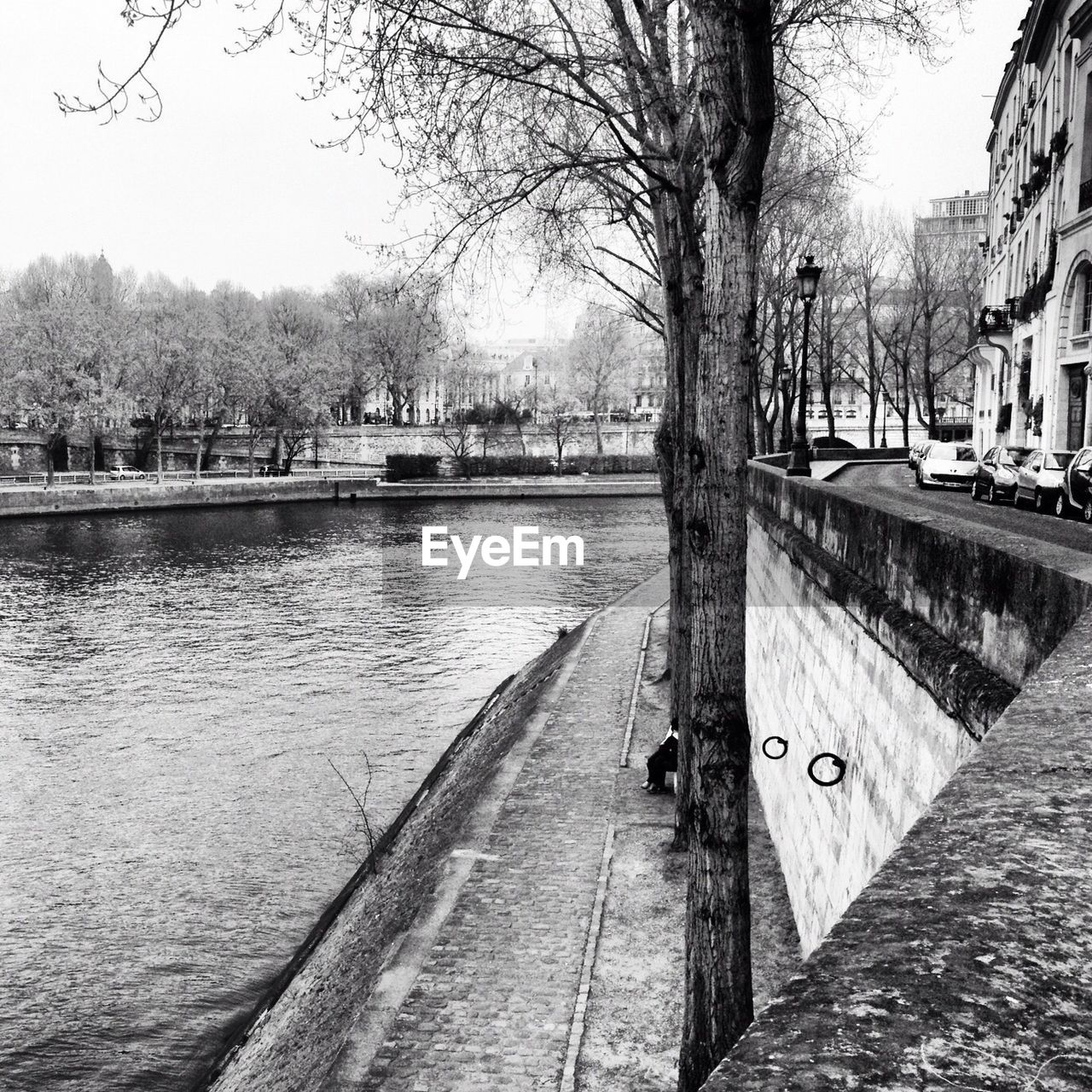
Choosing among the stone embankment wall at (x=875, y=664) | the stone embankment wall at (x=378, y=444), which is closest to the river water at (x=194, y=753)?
the stone embankment wall at (x=875, y=664)

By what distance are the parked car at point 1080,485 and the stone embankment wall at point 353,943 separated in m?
10.3

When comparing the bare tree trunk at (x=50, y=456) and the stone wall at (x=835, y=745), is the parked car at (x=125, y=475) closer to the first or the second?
the bare tree trunk at (x=50, y=456)

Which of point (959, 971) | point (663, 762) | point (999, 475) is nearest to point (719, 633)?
point (959, 971)

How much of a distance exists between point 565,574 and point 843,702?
34989 millimetres

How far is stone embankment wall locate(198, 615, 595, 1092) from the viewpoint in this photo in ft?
31.7

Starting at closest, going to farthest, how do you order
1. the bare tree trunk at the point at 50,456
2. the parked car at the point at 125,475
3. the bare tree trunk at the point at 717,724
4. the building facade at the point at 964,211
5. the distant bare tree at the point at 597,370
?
the bare tree trunk at the point at 717,724 → the bare tree trunk at the point at 50,456 → the parked car at the point at 125,475 → the distant bare tree at the point at 597,370 → the building facade at the point at 964,211

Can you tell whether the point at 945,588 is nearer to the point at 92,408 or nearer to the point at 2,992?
the point at 2,992

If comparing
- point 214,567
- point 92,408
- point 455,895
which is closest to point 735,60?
point 455,895

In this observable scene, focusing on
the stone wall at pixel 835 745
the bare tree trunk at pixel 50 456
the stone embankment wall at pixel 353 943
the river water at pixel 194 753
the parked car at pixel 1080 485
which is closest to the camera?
the stone wall at pixel 835 745

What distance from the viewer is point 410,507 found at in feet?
253

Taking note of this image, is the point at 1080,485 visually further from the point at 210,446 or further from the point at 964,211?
the point at 964,211

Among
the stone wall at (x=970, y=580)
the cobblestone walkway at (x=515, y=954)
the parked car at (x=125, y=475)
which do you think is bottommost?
the cobblestone walkway at (x=515, y=954)

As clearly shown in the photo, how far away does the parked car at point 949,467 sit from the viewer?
30438 mm

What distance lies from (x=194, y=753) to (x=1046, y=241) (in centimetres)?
3098
